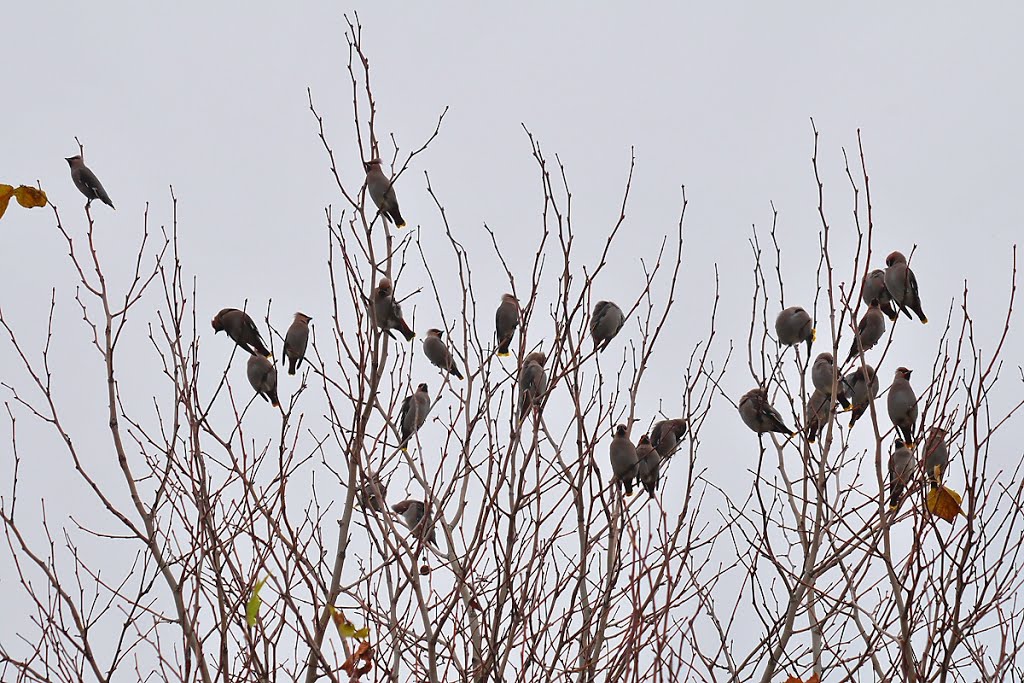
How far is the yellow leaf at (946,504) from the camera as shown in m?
3.35

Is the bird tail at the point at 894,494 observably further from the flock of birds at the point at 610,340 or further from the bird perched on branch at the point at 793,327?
the bird perched on branch at the point at 793,327

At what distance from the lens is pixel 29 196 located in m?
3.39

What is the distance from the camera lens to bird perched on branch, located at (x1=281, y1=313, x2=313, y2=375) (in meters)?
6.02

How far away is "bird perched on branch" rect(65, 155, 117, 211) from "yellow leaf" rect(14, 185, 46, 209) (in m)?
3.16

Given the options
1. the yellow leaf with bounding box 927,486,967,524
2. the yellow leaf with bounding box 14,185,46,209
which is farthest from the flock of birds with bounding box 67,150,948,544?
the yellow leaf with bounding box 14,185,46,209

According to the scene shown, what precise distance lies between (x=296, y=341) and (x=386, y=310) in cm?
125

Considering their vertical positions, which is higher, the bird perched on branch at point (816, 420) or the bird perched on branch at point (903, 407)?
the bird perched on branch at point (903, 407)

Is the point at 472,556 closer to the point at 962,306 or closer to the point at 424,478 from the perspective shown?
the point at 424,478

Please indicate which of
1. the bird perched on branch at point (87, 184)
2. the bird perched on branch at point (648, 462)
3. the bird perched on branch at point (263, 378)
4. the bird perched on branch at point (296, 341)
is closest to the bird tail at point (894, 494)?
the bird perched on branch at point (648, 462)

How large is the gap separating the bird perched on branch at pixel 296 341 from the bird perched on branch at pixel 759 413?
7.93 ft

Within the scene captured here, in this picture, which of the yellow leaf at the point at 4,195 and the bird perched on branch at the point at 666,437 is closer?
the yellow leaf at the point at 4,195

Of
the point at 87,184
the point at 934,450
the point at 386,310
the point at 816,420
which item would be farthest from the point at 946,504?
the point at 87,184

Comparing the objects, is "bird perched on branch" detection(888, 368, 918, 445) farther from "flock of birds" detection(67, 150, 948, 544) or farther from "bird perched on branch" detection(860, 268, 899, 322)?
"bird perched on branch" detection(860, 268, 899, 322)

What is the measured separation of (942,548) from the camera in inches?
125
